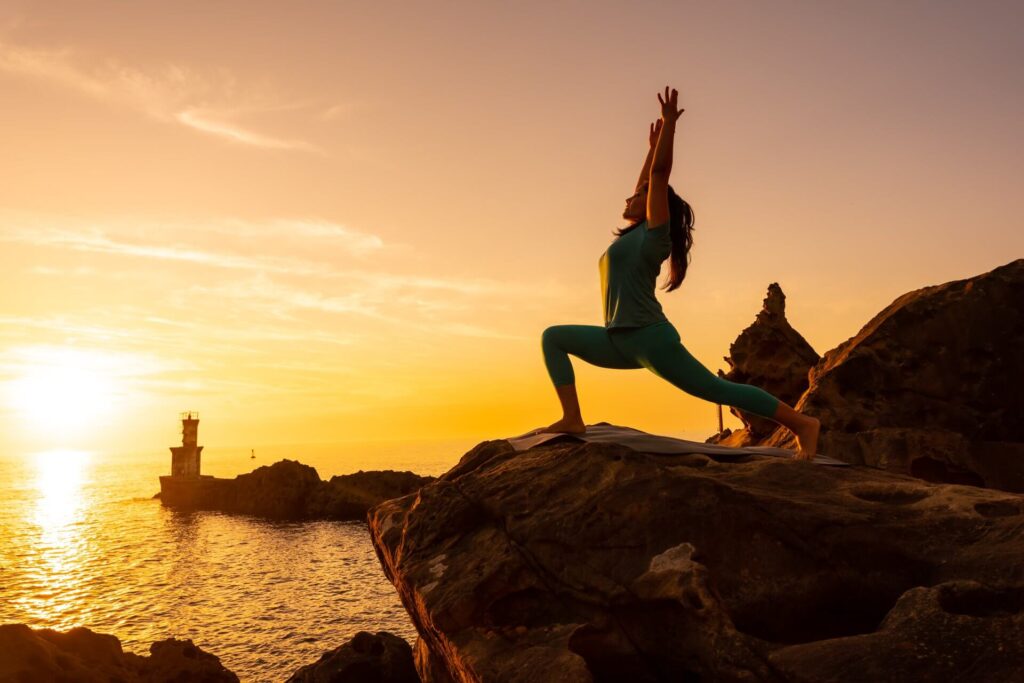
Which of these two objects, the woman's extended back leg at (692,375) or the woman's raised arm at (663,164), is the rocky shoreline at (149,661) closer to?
the woman's extended back leg at (692,375)

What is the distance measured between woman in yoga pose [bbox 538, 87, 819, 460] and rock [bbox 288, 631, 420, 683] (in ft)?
32.4

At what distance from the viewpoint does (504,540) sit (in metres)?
4.99

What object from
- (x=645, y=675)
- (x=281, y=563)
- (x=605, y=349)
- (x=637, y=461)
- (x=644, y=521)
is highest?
(x=605, y=349)

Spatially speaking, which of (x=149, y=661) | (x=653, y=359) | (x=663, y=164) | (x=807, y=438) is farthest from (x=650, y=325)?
(x=149, y=661)

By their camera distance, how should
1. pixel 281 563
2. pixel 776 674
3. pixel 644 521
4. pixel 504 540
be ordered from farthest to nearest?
pixel 281 563, pixel 504 540, pixel 644 521, pixel 776 674

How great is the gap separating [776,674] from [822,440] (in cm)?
737

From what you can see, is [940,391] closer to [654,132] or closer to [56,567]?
[654,132]

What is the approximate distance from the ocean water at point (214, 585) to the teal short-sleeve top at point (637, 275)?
23.0 metres

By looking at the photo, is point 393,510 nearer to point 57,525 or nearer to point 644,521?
point 644,521

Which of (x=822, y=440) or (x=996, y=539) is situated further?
(x=822, y=440)

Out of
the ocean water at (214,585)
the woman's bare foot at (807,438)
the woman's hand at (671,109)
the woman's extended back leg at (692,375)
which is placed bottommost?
the ocean water at (214,585)

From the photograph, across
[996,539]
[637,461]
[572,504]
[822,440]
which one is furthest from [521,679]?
[822,440]

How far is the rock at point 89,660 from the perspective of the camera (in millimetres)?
12305

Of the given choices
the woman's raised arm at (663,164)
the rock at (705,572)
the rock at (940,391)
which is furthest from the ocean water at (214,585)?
the woman's raised arm at (663,164)
